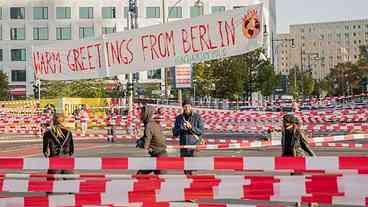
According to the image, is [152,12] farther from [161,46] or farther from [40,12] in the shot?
[161,46]

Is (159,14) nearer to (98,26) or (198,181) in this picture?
(98,26)

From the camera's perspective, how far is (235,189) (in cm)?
871

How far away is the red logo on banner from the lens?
37.9ft

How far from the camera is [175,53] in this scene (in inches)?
461

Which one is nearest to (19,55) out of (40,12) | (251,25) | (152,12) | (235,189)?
(40,12)

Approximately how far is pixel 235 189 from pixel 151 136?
2927 mm

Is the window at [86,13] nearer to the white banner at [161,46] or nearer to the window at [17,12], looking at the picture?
the window at [17,12]

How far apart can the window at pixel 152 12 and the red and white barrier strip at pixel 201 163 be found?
299 feet

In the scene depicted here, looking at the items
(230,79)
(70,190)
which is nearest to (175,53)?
(70,190)

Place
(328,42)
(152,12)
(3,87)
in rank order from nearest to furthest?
(3,87) → (152,12) → (328,42)

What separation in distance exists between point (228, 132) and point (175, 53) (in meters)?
23.0

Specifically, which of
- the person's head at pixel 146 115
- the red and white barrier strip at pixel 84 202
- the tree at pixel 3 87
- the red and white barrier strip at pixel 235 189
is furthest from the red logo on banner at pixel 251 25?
the tree at pixel 3 87

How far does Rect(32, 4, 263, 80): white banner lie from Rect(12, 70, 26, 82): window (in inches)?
3517

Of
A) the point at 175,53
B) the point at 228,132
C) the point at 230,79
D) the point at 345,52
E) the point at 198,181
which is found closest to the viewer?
the point at 198,181
